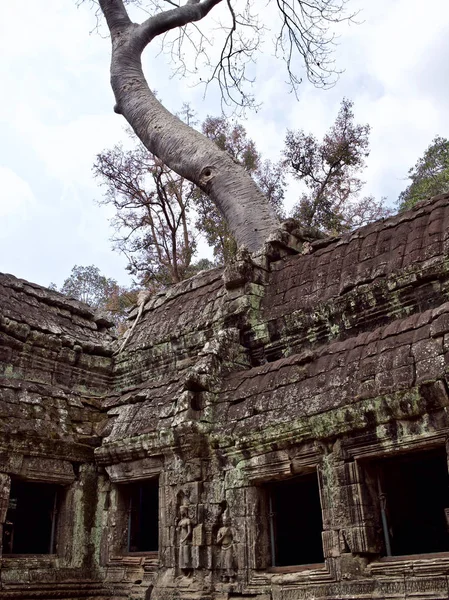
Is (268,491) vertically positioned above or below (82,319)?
below

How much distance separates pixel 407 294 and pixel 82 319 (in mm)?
5609

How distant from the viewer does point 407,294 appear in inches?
252

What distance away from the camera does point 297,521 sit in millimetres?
6801

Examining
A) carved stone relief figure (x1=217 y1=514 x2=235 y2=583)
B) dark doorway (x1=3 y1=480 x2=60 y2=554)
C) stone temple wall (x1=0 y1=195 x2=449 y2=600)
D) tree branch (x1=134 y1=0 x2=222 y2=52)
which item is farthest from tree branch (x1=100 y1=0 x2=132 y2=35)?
carved stone relief figure (x1=217 y1=514 x2=235 y2=583)

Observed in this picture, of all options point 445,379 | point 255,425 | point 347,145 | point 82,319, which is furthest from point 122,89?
point 445,379

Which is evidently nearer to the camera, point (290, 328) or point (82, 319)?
point (290, 328)

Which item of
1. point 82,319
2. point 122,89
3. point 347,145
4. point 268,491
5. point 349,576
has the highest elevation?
point 347,145

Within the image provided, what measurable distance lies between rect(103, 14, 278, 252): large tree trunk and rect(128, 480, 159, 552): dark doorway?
17.1 feet

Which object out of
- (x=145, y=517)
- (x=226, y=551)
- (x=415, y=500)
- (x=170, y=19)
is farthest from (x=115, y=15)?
(x=415, y=500)

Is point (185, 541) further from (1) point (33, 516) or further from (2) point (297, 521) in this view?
(1) point (33, 516)

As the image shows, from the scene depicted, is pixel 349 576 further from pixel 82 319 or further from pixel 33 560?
pixel 82 319

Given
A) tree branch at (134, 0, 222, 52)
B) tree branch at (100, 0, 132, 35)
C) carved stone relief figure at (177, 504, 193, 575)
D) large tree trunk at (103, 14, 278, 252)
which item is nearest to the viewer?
carved stone relief figure at (177, 504, 193, 575)

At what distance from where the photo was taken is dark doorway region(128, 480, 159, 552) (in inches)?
312

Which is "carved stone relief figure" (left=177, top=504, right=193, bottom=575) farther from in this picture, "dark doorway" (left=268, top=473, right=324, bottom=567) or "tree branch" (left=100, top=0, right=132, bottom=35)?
"tree branch" (left=100, top=0, right=132, bottom=35)
